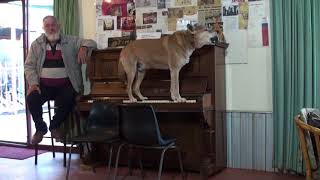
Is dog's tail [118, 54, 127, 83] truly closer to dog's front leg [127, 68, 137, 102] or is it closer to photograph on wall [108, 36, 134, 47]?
dog's front leg [127, 68, 137, 102]

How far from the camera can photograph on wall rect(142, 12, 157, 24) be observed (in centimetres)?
480

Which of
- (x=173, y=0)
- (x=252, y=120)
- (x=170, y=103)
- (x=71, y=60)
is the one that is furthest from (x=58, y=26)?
(x=252, y=120)

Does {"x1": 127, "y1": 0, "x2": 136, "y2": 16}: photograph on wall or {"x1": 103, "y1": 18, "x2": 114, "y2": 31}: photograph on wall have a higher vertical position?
{"x1": 127, "y1": 0, "x2": 136, "y2": 16}: photograph on wall

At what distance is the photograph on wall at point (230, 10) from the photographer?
172 inches

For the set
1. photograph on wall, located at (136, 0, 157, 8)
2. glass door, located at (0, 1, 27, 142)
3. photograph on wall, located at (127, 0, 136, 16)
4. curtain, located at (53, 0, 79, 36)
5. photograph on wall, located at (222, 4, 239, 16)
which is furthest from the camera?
glass door, located at (0, 1, 27, 142)

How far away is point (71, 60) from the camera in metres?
4.84

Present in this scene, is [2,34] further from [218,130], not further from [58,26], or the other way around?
[218,130]

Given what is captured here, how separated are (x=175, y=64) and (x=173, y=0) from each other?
38.8 inches

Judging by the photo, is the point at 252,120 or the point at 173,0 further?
the point at 173,0

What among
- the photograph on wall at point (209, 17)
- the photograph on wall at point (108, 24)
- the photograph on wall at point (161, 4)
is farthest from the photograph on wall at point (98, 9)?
the photograph on wall at point (209, 17)

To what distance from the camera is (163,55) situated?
4.14 meters

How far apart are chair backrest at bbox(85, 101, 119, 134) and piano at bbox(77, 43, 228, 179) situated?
296 millimetres

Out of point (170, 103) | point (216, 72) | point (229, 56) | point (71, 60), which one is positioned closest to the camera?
point (170, 103)

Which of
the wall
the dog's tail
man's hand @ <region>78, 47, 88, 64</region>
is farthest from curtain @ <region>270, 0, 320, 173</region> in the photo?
man's hand @ <region>78, 47, 88, 64</region>
